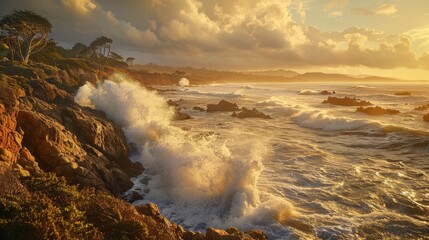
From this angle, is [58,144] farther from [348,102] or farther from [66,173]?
[348,102]

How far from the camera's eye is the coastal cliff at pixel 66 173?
630 cm

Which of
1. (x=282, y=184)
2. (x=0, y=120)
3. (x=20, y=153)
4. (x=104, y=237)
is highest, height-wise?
(x=0, y=120)

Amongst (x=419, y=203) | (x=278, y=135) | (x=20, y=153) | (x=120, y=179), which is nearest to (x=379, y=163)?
(x=419, y=203)

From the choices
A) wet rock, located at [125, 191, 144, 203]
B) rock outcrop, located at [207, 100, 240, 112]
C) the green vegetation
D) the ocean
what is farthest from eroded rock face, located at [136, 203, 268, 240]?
rock outcrop, located at [207, 100, 240, 112]

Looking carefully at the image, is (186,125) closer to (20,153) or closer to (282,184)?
(282,184)

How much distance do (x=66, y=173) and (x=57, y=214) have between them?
471 centimetres

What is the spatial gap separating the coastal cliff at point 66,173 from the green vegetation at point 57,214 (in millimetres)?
16

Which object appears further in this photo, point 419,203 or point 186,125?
point 186,125

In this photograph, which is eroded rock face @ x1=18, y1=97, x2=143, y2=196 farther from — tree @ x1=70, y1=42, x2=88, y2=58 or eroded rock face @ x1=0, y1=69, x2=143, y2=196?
tree @ x1=70, y1=42, x2=88, y2=58

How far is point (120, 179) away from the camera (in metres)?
12.9

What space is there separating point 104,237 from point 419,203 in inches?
460

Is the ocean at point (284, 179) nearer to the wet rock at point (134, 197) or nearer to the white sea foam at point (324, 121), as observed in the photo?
the wet rock at point (134, 197)

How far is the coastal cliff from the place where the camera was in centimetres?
630

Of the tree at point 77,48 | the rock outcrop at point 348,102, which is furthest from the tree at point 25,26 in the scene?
the tree at point 77,48
